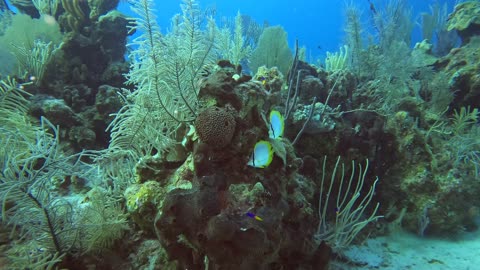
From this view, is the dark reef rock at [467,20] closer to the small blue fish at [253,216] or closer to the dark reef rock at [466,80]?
the dark reef rock at [466,80]

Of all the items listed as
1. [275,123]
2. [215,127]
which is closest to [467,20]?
[275,123]

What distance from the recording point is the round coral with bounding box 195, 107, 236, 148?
99.0 inches

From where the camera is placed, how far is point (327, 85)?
5.77 metres

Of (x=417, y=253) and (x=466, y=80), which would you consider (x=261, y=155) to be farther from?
(x=466, y=80)

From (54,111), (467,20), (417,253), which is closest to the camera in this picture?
(417,253)

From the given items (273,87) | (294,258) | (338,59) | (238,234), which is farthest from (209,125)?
(338,59)

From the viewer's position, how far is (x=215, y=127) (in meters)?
2.51

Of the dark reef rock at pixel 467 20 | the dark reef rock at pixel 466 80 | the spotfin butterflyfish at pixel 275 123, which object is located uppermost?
the dark reef rock at pixel 467 20

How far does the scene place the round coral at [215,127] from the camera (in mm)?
2516

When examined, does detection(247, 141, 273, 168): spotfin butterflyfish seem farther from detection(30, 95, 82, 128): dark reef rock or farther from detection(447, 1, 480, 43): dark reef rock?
detection(447, 1, 480, 43): dark reef rock

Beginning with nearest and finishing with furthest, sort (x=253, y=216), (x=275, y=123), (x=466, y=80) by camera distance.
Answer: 1. (x=253, y=216)
2. (x=275, y=123)
3. (x=466, y=80)

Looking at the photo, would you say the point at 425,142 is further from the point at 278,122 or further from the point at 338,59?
the point at 338,59

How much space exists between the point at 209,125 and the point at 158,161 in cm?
96

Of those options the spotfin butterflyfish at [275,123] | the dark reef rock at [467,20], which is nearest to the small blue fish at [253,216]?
the spotfin butterflyfish at [275,123]
